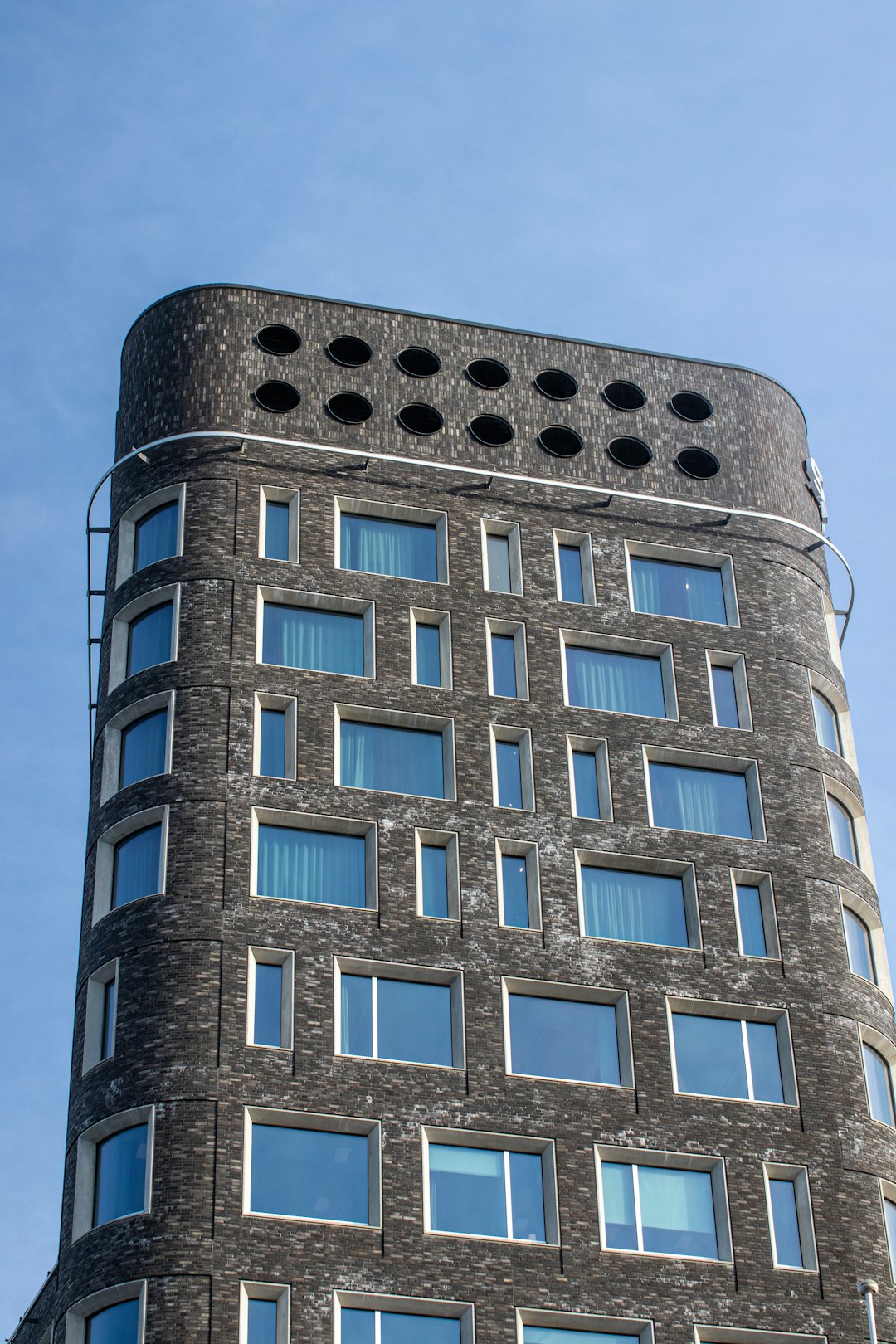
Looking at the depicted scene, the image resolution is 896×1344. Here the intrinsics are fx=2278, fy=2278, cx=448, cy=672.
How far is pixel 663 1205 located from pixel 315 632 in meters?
18.0

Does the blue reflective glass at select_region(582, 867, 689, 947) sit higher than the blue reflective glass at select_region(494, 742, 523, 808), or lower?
lower

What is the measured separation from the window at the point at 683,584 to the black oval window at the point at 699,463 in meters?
3.21

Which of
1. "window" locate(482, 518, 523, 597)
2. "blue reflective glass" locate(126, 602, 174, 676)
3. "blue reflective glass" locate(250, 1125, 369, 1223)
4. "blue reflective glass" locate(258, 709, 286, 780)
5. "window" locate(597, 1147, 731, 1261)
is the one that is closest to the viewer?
"blue reflective glass" locate(250, 1125, 369, 1223)

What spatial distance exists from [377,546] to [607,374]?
418 inches

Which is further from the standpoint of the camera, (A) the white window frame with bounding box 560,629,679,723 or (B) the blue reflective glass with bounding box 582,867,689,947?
(A) the white window frame with bounding box 560,629,679,723

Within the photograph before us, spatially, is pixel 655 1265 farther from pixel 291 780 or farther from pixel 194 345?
pixel 194 345

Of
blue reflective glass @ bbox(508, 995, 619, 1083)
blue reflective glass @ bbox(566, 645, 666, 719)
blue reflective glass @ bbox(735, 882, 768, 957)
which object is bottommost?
blue reflective glass @ bbox(508, 995, 619, 1083)

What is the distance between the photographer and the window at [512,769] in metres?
60.4

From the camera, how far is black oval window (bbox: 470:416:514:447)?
223 feet

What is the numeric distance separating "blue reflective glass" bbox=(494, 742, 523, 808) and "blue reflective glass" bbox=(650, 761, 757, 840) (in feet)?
12.5

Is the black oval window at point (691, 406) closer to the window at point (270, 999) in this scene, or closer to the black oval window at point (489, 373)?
the black oval window at point (489, 373)

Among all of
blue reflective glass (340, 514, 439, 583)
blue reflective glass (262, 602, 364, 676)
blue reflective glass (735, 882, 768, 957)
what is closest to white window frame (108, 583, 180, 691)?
blue reflective glass (262, 602, 364, 676)

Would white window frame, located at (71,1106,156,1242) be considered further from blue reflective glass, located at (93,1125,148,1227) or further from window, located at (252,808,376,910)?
window, located at (252,808,376,910)

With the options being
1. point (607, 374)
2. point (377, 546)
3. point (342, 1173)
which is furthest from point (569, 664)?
point (342, 1173)
